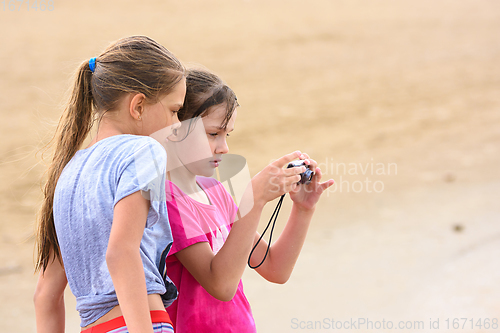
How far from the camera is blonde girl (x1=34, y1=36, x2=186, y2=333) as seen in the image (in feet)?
3.31

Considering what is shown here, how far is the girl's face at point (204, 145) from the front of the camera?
1.54m

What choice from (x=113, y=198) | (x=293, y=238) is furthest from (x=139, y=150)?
(x=293, y=238)

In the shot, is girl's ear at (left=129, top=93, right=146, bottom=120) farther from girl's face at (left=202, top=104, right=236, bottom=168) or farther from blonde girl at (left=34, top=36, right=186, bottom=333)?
girl's face at (left=202, top=104, right=236, bottom=168)

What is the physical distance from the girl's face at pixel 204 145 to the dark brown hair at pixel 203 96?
2 cm

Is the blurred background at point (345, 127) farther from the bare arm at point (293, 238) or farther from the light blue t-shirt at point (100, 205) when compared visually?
the bare arm at point (293, 238)

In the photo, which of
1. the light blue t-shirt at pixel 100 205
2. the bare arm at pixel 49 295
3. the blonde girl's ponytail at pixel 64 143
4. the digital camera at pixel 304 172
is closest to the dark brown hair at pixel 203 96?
the digital camera at pixel 304 172

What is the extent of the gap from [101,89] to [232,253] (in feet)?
1.74

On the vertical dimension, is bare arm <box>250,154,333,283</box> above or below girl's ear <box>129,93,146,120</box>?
below

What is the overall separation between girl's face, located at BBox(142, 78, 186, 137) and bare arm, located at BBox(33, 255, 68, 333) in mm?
432

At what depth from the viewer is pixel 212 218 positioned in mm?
1518

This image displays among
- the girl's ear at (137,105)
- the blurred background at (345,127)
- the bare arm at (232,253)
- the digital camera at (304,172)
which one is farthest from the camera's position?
the blurred background at (345,127)

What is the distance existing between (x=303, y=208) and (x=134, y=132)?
0.74 m

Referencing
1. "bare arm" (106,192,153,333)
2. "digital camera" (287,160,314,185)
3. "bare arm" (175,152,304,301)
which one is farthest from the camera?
"digital camera" (287,160,314,185)

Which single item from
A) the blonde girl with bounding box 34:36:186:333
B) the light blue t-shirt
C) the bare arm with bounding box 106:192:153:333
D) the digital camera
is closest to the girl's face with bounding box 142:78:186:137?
the blonde girl with bounding box 34:36:186:333
